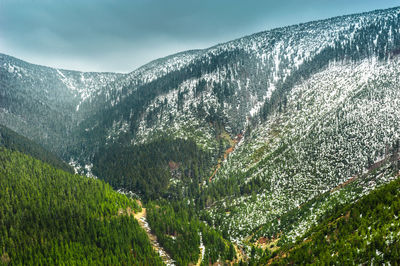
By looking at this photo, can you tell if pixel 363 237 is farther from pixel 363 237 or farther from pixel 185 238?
pixel 185 238

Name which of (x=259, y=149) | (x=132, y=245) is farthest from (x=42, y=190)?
(x=259, y=149)

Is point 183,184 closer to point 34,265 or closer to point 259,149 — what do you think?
point 259,149

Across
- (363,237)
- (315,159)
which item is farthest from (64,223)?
(315,159)

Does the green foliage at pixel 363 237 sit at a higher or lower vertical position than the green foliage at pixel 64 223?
higher

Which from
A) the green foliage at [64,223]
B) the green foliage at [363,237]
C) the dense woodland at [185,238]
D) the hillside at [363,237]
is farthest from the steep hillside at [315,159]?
the green foliage at [64,223]

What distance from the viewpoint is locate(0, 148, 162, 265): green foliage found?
97812 mm

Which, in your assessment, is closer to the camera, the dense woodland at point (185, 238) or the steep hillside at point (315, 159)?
the dense woodland at point (185, 238)

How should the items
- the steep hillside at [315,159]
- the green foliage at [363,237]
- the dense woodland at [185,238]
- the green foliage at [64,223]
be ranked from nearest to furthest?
the green foliage at [363,237], the green foliage at [64,223], the dense woodland at [185,238], the steep hillside at [315,159]

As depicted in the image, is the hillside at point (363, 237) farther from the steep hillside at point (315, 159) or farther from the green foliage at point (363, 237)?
the steep hillside at point (315, 159)

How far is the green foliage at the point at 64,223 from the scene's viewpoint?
97.8m

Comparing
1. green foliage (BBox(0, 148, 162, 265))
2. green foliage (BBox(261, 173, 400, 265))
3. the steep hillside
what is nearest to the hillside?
green foliage (BBox(261, 173, 400, 265))

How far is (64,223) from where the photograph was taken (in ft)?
376

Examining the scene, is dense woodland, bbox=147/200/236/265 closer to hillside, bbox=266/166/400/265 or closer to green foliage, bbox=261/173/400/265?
hillside, bbox=266/166/400/265

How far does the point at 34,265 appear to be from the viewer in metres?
92.9
